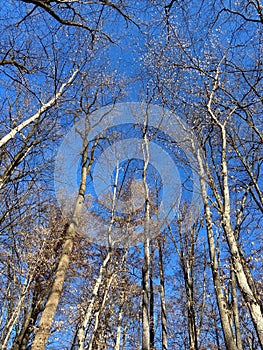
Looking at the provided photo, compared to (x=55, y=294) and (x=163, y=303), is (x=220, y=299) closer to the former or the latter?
(x=55, y=294)

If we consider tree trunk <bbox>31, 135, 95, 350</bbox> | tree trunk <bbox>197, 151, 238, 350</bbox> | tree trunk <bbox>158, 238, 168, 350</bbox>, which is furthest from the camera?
tree trunk <bbox>158, 238, 168, 350</bbox>

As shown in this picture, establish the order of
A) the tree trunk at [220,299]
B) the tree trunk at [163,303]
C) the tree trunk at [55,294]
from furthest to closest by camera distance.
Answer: the tree trunk at [163,303] → the tree trunk at [55,294] → the tree trunk at [220,299]

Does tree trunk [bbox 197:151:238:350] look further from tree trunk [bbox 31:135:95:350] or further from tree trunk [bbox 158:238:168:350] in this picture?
tree trunk [bbox 158:238:168:350]

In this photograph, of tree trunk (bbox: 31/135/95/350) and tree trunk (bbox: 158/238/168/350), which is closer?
tree trunk (bbox: 31/135/95/350)

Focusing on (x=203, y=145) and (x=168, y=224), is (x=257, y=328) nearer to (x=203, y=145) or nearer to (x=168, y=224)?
(x=203, y=145)

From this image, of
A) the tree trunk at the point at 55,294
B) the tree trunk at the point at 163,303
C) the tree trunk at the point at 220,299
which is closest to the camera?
the tree trunk at the point at 220,299

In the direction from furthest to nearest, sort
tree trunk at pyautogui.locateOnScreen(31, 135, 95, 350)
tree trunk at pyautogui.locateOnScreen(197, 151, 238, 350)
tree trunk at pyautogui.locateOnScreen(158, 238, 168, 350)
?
tree trunk at pyautogui.locateOnScreen(158, 238, 168, 350), tree trunk at pyautogui.locateOnScreen(31, 135, 95, 350), tree trunk at pyautogui.locateOnScreen(197, 151, 238, 350)

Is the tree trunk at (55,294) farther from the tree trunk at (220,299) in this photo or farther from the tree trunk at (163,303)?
the tree trunk at (163,303)

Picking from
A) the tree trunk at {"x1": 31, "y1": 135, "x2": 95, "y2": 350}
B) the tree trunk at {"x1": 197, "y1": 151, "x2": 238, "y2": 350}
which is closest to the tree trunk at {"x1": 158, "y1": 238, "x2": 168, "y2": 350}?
the tree trunk at {"x1": 197, "y1": 151, "x2": 238, "y2": 350}

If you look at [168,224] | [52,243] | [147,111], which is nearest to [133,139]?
[147,111]

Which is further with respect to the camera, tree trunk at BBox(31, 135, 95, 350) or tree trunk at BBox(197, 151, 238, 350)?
tree trunk at BBox(31, 135, 95, 350)

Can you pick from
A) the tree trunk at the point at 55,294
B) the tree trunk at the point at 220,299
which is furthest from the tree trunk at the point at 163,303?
the tree trunk at the point at 55,294

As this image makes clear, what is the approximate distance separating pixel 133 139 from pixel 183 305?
8069 mm

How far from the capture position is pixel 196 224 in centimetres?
1005
